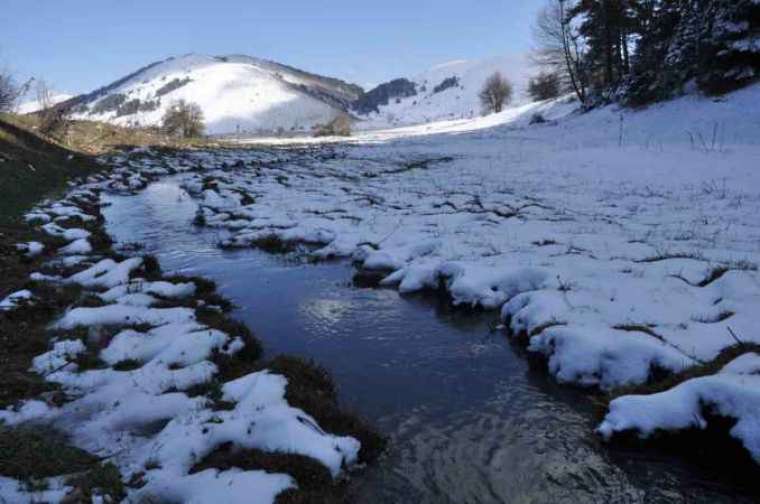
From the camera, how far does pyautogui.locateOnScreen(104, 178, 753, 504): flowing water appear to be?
5309 mm

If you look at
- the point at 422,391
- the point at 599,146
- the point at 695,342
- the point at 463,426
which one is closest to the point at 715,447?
the point at 695,342

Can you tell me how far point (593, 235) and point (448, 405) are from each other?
790cm

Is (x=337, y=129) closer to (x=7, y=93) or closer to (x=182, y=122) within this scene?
(x=182, y=122)

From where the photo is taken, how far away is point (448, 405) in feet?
22.7

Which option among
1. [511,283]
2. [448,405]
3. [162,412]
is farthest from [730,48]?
[162,412]

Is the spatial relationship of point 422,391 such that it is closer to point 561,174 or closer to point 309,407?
point 309,407

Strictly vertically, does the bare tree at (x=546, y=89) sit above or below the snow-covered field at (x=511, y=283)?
above

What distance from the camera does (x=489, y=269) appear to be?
36.7 feet

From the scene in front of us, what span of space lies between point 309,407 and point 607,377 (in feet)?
12.8

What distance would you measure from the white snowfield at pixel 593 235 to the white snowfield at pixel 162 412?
3692 millimetres

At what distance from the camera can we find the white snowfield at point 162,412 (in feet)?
16.5

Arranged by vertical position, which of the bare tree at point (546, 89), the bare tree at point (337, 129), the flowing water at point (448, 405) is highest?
the bare tree at point (546, 89)

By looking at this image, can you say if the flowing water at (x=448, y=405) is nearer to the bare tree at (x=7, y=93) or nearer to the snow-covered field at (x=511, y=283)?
the snow-covered field at (x=511, y=283)

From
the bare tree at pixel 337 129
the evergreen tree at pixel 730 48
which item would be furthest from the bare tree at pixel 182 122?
the evergreen tree at pixel 730 48
